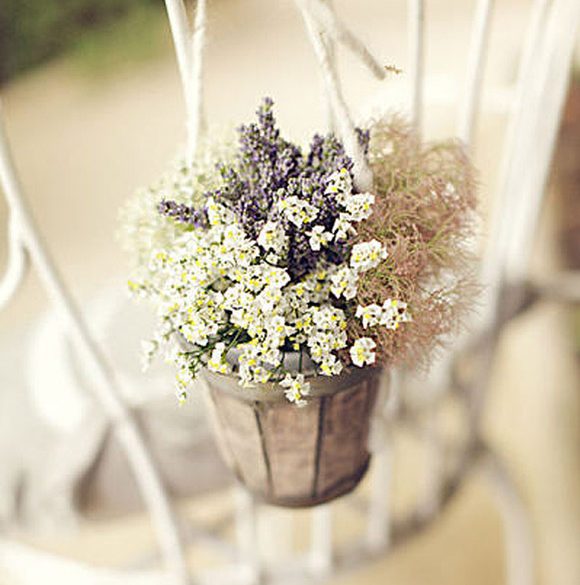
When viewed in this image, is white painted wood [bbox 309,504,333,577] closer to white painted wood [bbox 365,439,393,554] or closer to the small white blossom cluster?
white painted wood [bbox 365,439,393,554]

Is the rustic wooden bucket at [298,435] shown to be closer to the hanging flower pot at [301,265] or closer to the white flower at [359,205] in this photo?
the hanging flower pot at [301,265]

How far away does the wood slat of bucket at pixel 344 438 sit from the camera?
0.66 m

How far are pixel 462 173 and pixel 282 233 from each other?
0.17 metres

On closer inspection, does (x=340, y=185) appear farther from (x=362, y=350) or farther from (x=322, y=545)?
(x=322, y=545)

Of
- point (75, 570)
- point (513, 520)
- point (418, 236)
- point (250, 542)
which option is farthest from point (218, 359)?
point (513, 520)

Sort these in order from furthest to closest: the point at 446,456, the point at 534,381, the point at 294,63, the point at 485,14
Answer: the point at 294,63 → the point at 534,381 → the point at 446,456 → the point at 485,14

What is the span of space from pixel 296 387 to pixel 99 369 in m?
0.32

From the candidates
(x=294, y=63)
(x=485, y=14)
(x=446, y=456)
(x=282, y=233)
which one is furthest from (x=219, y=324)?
(x=294, y=63)

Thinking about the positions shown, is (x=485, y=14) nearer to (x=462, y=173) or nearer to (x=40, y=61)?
(x=462, y=173)

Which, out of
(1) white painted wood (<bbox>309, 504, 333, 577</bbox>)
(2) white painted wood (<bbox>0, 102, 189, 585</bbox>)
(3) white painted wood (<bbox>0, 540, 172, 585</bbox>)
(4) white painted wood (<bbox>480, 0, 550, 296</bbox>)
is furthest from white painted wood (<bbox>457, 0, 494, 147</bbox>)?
(3) white painted wood (<bbox>0, 540, 172, 585</bbox>)

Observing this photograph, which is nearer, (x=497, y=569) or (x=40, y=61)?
(x=497, y=569)

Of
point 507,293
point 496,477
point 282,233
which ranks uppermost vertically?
point 282,233

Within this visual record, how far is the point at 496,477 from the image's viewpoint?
4.31 ft

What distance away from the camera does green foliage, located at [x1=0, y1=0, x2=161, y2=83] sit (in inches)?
126
